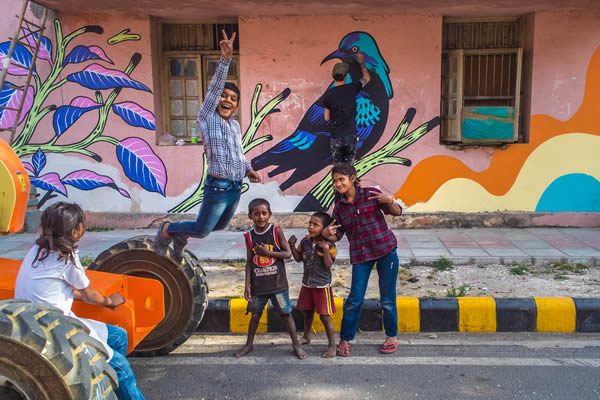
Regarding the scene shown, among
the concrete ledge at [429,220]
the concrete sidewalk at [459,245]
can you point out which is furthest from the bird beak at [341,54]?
the concrete sidewalk at [459,245]

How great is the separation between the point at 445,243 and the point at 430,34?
314cm

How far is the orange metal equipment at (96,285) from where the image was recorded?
263 cm

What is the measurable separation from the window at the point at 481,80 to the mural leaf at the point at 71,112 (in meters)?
5.41

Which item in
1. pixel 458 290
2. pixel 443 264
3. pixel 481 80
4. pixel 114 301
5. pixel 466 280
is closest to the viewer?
pixel 114 301

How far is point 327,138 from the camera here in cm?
810

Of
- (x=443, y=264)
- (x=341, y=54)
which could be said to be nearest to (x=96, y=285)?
(x=443, y=264)

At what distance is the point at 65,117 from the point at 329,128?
13.4 ft

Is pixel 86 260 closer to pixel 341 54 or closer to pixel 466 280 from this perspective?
pixel 466 280

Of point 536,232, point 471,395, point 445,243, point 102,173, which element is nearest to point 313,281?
point 471,395

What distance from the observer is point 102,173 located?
8.27 meters

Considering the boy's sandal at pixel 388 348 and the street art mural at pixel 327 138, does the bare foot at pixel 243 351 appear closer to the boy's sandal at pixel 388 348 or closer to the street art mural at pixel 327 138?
the boy's sandal at pixel 388 348

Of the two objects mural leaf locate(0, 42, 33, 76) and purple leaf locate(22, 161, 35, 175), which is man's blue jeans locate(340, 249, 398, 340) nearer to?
purple leaf locate(22, 161, 35, 175)

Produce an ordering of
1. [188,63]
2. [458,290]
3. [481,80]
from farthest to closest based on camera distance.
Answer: [188,63] < [481,80] < [458,290]

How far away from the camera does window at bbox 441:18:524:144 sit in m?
7.94
